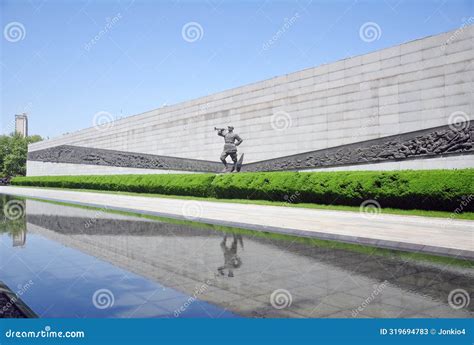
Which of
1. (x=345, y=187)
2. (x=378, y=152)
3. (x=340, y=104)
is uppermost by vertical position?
(x=340, y=104)

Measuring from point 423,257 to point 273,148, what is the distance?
14708 millimetres

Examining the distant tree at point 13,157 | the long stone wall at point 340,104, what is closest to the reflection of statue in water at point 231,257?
the long stone wall at point 340,104

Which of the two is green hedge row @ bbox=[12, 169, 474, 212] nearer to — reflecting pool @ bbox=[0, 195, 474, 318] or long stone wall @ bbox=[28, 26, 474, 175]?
long stone wall @ bbox=[28, 26, 474, 175]

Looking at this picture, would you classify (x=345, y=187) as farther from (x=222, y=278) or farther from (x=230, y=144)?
(x=222, y=278)

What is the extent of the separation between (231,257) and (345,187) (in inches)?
342

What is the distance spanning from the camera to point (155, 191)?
81.3 ft

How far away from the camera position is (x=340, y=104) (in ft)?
58.2

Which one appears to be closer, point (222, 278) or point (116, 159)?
point (222, 278)

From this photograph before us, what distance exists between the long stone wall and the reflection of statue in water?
9769 millimetres

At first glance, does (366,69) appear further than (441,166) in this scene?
Yes

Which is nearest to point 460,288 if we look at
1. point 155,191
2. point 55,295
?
point 55,295

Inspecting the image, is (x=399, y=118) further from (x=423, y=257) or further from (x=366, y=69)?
(x=423, y=257)

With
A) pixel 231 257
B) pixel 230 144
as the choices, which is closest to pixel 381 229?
pixel 231 257

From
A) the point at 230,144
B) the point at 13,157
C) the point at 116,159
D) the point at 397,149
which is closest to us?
the point at 397,149
